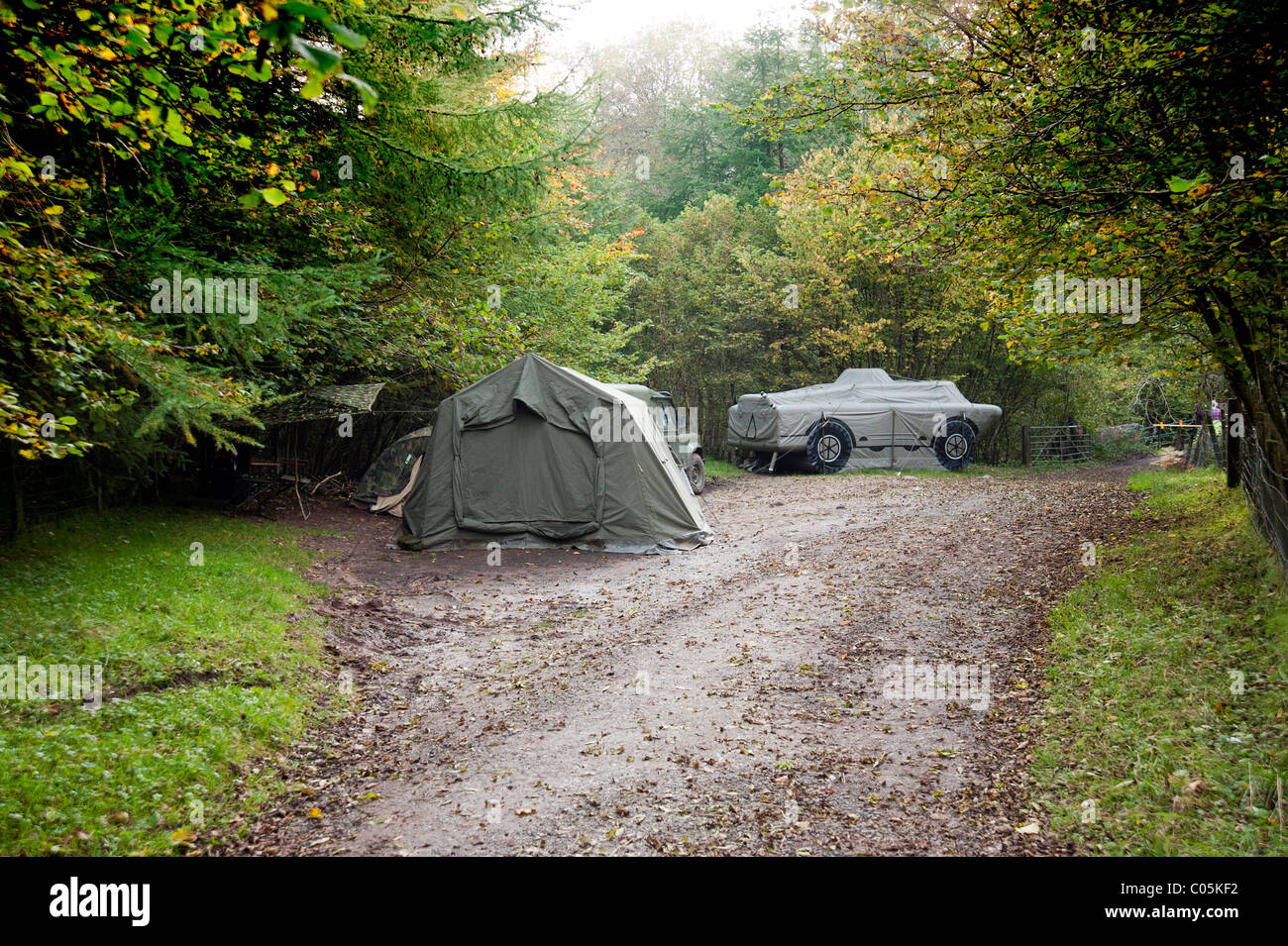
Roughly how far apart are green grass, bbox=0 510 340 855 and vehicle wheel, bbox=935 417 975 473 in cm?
1504

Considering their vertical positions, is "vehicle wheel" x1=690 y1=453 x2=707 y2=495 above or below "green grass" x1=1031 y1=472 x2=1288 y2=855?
above

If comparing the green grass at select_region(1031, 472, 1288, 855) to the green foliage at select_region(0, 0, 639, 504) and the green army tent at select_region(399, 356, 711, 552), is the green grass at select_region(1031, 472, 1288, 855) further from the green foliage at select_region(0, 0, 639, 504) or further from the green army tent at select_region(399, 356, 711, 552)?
the green army tent at select_region(399, 356, 711, 552)

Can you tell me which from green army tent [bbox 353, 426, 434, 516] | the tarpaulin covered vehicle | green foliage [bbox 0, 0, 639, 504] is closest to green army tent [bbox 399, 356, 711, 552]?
green foliage [bbox 0, 0, 639, 504]

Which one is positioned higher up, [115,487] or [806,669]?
[115,487]

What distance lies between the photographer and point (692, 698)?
5.26 meters

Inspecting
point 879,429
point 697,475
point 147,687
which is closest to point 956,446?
point 879,429

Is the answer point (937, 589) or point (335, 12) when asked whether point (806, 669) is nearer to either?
point (937, 589)

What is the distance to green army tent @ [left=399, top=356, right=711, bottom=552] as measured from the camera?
415 inches

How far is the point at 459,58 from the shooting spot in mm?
9984

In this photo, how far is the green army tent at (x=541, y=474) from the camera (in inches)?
415

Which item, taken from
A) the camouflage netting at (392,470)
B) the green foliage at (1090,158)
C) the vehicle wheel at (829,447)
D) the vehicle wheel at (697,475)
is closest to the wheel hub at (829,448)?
the vehicle wheel at (829,447)

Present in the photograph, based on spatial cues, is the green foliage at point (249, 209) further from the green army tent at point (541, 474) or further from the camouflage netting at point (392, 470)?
the camouflage netting at point (392, 470)
